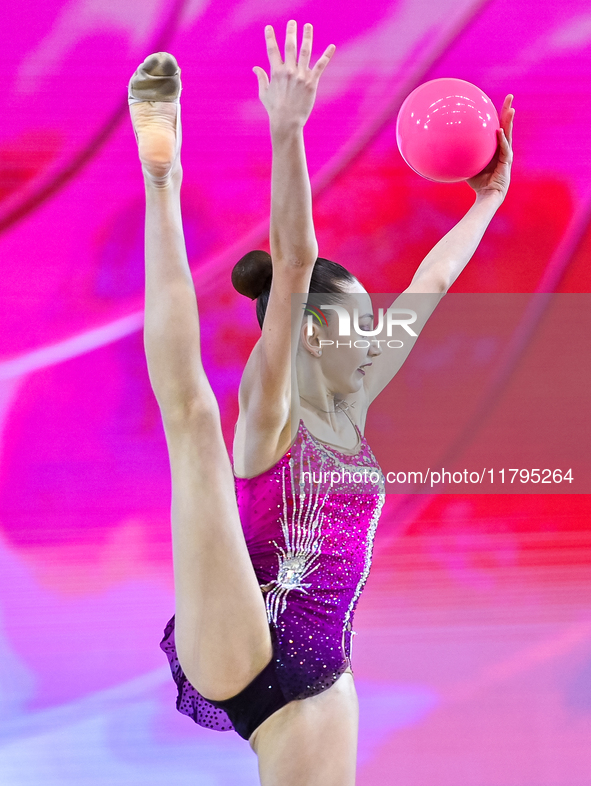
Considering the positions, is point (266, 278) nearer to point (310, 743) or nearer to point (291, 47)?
point (291, 47)

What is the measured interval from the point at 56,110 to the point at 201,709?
1.84m

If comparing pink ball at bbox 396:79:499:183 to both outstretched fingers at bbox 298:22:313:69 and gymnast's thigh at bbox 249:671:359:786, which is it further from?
gymnast's thigh at bbox 249:671:359:786

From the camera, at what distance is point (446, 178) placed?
1.82 metres

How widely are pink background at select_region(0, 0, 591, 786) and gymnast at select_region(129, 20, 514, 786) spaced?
0.91 metres

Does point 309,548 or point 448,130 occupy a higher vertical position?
point 448,130

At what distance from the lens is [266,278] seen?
1604 mm

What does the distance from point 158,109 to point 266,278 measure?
415 mm

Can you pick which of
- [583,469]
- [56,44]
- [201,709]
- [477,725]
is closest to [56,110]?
[56,44]

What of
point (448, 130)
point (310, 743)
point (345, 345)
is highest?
point (448, 130)

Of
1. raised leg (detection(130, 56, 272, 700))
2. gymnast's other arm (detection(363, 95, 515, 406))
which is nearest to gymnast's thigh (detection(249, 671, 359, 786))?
raised leg (detection(130, 56, 272, 700))

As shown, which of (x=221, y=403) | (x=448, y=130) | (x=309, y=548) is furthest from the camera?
(x=221, y=403)

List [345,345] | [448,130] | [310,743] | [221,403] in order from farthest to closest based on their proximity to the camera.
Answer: [221,403], [448,130], [345,345], [310,743]

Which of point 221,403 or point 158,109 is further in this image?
point 221,403

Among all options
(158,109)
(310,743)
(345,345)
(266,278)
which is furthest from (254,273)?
(310,743)
